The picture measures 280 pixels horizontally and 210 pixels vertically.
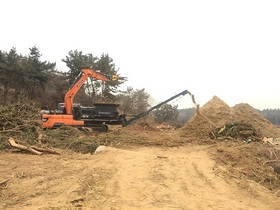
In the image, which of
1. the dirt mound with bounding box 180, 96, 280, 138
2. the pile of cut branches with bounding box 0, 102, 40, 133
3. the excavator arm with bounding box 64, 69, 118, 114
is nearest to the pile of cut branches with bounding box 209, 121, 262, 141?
the dirt mound with bounding box 180, 96, 280, 138

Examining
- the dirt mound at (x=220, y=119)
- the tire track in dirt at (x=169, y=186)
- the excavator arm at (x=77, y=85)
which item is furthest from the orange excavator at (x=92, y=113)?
the tire track in dirt at (x=169, y=186)

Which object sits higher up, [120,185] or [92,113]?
[92,113]

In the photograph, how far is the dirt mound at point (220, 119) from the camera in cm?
1653

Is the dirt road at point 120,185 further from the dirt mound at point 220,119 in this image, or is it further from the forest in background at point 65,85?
the forest in background at point 65,85

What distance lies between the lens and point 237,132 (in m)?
14.9

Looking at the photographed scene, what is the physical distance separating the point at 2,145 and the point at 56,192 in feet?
17.8

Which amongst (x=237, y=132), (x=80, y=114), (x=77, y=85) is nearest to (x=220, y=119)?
(x=237, y=132)

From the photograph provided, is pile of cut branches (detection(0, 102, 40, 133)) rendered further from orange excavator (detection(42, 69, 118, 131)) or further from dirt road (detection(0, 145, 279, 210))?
dirt road (detection(0, 145, 279, 210))

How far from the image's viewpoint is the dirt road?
5.68m

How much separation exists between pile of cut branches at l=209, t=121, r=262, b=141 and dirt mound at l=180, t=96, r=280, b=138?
1.76ft

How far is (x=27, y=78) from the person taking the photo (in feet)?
92.5

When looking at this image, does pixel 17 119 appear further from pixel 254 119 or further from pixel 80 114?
pixel 254 119

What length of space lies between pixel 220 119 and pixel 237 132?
315cm

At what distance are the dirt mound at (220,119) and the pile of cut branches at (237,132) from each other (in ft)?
1.76
